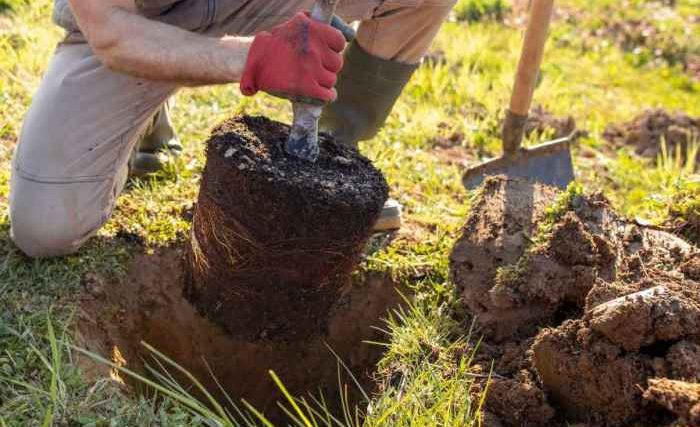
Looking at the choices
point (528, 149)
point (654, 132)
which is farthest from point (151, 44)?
point (654, 132)

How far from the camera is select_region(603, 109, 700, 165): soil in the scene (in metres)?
4.38

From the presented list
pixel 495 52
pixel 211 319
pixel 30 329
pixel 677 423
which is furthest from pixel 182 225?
pixel 495 52

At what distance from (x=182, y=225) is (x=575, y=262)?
1329 mm

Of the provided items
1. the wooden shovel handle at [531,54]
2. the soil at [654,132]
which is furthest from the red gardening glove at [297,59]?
the soil at [654,132]

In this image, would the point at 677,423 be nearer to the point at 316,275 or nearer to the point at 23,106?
the point at 316,275

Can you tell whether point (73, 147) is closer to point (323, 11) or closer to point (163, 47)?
point (163, 47)

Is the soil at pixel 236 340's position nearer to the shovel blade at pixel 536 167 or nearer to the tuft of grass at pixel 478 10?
the shovel blade at pixel 536 167

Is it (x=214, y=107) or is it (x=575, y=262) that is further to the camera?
(x=214, y=107)

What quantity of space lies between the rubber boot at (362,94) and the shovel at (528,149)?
0.43 metres

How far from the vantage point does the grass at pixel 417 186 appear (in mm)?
2072

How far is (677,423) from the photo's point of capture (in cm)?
182

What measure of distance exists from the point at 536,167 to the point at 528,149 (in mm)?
85

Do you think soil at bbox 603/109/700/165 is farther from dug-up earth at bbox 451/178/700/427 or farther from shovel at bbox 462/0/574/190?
dug-up earth at bbox 451/178/700/427

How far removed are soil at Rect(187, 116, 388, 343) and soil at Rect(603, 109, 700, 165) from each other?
2476 millimetres
